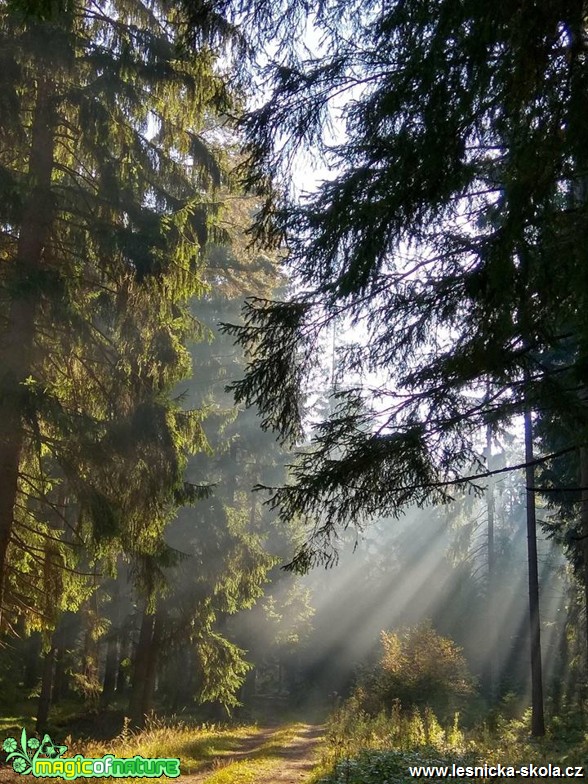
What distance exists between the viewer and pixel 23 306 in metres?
7.89

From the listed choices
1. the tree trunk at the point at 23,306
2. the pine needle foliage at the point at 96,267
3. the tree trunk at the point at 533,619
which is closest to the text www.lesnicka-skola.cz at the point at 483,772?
the pine needle foliage at the point at 96,267

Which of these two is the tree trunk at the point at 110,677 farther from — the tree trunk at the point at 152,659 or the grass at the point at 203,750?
the grass at the point at 203,750

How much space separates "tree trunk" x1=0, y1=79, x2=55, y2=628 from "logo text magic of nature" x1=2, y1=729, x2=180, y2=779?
1.71 metres

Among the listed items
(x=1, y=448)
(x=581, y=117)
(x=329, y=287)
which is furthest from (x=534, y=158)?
(x=1, y=448)

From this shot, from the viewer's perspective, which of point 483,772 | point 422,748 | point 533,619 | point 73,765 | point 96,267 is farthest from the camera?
point 533,619

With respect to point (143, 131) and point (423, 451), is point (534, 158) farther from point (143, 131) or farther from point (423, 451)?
point (143, 131)


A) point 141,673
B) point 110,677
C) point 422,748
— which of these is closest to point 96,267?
point 422,748

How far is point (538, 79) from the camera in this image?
3.54m

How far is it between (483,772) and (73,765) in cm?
486

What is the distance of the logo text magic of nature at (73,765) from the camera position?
26.0 ft

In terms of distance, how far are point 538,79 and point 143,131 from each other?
7365 millimetres

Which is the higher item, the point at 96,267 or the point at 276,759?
the point at 96,267

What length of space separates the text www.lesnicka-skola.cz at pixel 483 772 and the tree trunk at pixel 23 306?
5.11 metres

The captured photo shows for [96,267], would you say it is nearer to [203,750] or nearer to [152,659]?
[203,750]
